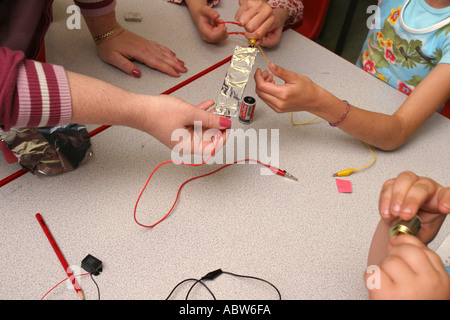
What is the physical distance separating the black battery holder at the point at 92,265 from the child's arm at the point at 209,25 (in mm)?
822

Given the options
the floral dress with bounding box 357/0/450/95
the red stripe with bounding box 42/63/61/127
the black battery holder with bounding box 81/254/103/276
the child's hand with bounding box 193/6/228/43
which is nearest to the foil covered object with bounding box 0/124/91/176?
the red stripe with bounding box 42/63/61/127

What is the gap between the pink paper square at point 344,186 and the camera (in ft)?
2.85

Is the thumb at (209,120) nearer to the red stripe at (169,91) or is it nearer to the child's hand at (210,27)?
the red stripe at (169,91)

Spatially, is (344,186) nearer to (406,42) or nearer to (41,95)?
(406,42)

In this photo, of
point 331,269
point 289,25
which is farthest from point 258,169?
point 289,25

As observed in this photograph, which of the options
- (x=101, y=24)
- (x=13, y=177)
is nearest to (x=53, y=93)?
(x=13, y=177)

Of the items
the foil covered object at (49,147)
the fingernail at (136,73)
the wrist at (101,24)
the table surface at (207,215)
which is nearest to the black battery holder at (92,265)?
the table surface at (207,215)

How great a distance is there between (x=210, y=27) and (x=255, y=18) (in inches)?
8.6

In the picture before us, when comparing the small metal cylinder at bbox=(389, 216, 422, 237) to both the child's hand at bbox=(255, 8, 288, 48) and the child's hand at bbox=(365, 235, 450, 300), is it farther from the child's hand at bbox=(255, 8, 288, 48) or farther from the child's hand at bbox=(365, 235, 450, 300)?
the child's hand at bbox=(255, 8, 288, 48)

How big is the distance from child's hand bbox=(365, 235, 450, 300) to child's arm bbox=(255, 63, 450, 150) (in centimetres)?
46

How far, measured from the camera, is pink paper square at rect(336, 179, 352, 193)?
87cm
